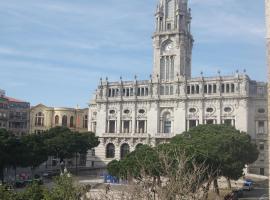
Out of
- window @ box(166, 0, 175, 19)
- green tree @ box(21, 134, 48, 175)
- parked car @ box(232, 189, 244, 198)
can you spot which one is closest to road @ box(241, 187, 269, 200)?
parked car @ box(232, 189, 244, 198)

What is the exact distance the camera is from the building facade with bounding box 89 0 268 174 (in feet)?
283

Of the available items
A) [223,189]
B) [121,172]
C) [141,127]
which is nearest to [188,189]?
[121,172]

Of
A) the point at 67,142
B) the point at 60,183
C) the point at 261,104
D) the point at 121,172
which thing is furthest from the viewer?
the point at 261,104

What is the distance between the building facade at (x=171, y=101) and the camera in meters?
86.2

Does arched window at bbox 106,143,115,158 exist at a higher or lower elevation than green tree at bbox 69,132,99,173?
lower

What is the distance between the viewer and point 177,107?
302 feet

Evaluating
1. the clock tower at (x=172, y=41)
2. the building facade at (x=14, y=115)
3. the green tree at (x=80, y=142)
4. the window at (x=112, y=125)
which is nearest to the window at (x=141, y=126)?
the window at (x=112, y=125)

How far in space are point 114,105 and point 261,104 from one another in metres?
33.2

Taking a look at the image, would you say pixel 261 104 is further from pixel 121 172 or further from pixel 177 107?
pixel 121 172

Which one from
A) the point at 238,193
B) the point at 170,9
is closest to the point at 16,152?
the point at 238,193

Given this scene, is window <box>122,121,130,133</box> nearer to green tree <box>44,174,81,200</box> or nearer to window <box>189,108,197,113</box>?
window <box>189,108,197,113</box>

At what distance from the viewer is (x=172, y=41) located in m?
96.6

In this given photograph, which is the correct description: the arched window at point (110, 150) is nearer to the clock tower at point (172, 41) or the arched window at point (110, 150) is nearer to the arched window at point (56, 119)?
the clock tower at point (172, 41)

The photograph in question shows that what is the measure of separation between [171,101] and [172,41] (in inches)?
556
